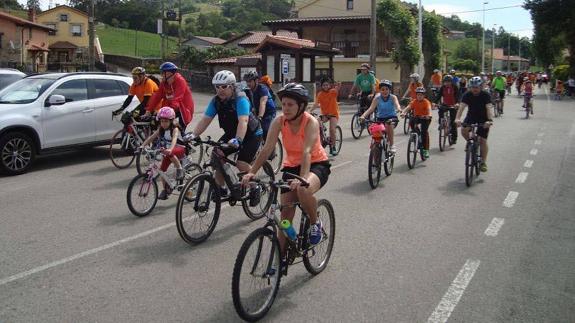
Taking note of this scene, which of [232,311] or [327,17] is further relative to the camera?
[327,17]

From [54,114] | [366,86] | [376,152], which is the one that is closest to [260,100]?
[376,152]

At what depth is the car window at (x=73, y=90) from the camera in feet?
38.0

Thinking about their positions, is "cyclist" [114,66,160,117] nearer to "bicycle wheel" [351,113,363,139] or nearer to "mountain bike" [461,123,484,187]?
"mountain bike" [461,123,484,187]

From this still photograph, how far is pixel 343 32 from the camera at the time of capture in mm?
46594

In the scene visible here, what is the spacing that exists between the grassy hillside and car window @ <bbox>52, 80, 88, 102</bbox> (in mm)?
64665

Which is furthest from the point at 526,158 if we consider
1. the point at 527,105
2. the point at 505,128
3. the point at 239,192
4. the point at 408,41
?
the point at 408,41

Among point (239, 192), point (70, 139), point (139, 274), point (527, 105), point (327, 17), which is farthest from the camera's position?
point (327, 17)

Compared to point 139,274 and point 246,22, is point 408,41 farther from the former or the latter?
point 246,22

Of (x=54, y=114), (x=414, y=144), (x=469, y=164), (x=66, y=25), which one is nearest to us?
(x=469, y=164)

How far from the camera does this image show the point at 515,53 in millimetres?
158125

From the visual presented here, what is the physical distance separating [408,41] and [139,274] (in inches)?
1370

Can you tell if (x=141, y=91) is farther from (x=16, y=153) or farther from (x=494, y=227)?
(x=494, y=227)

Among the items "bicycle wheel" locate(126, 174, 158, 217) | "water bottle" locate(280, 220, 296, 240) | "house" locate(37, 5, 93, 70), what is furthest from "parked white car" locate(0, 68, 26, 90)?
"house" locate(37, 5, 93, 70)

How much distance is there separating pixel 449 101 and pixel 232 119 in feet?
30.8
